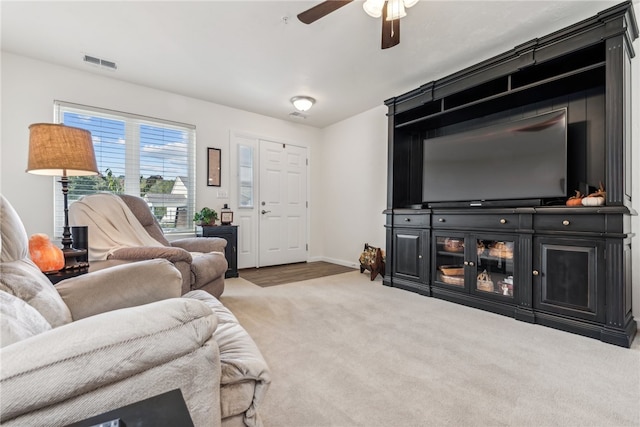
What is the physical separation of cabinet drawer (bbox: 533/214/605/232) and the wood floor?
2655 millimetres

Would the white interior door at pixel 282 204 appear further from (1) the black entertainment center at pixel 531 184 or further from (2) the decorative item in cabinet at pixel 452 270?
(2) the decorative item in cabinet at pixel 452 270

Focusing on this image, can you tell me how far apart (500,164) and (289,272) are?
307 cm

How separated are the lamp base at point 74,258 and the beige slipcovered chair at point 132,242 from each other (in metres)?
0.25

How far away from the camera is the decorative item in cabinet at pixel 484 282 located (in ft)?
9.13

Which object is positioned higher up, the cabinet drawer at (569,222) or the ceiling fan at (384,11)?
the ceiling fan at (384,11)

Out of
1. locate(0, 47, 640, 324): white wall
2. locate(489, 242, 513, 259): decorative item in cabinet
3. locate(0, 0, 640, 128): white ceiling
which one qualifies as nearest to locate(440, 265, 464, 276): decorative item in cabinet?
locate(489, 242, 513, 259): decorative item in cabinet

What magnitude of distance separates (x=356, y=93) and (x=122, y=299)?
3599 millimetres

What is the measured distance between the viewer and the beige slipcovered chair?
226cm

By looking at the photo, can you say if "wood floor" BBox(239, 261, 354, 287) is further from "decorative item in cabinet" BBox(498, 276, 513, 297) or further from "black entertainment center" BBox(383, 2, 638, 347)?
"decorative item in cabinet" BBox(498, 276, 513, 297)

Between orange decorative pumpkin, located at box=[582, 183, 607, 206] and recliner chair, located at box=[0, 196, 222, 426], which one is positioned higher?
orange decorative pumpkin, located at box=[582, 183, 607, 206]

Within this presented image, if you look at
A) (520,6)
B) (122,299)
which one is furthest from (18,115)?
(520,6)

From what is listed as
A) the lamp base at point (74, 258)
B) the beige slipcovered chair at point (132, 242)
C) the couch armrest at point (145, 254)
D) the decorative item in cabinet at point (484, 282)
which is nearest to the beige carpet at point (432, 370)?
the decorative item in cabinet at point (484, 282)

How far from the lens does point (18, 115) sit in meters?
3.04

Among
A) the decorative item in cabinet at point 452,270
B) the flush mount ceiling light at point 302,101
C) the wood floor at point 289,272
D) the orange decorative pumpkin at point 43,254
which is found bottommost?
the wood floor at point 289,272
